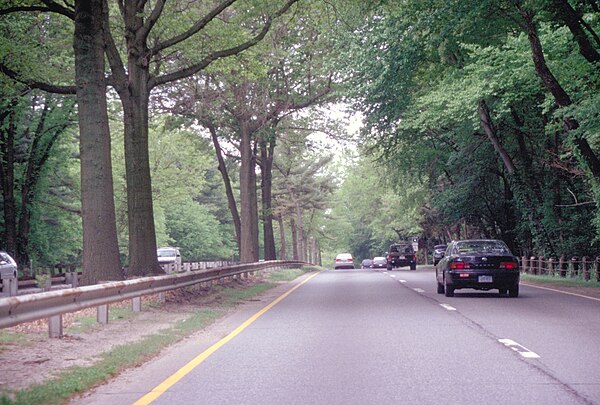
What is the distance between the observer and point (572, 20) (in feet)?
66.8

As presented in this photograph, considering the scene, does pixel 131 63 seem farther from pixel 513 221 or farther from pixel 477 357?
pixel 513 221

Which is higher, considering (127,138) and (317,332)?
(127,138)

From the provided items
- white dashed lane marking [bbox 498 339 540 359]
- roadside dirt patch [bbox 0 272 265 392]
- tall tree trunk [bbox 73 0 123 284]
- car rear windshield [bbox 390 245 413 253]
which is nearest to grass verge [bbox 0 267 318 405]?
roadside dirt patch [bbox 0 272 265 392]

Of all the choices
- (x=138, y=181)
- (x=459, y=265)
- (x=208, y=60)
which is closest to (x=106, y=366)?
(x=138, y=181)

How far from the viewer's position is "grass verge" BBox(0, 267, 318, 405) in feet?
23.0

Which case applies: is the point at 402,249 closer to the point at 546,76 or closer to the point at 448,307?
the point at 546,76

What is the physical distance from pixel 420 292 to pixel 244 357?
14.2 metres

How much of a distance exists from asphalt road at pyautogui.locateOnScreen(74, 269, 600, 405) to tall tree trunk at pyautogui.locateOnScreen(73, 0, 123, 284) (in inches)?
141

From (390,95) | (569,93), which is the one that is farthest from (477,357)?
(390,95)

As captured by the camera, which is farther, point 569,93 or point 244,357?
point 569,93

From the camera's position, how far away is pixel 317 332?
12.5 meters

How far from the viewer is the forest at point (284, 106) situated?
20.2 metres

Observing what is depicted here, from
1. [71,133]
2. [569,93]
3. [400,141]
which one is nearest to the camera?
[569,93]

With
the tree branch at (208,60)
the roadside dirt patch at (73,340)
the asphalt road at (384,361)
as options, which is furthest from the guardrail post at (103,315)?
the tree branch at (208,60)
